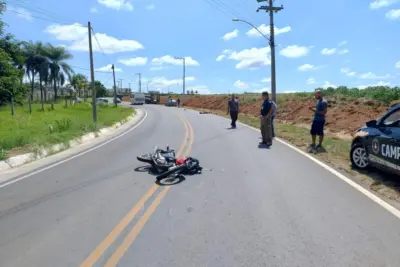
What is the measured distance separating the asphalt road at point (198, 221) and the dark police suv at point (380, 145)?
35.8 inches

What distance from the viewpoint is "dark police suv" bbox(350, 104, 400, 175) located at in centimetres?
714

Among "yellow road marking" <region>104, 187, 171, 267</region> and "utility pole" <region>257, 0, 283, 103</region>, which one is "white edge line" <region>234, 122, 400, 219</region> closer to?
"yellow road marking" <region>104, 187, 171, 267</region>

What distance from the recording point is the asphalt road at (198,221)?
412 cm

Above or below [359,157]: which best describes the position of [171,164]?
below

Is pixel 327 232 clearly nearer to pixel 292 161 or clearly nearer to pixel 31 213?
pixel 31 213

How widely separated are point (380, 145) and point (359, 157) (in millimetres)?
1093

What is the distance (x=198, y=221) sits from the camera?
5223 mm

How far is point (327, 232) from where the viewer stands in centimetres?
477

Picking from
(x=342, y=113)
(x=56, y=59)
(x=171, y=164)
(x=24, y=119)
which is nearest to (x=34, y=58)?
(x=56, y=59)

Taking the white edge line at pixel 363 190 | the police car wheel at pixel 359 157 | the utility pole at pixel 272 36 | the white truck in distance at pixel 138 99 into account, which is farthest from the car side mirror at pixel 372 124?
the white truck in distance at pixel 138 99

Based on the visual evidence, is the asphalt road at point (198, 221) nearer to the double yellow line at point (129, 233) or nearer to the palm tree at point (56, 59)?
the double yellow line at point (129, 233)

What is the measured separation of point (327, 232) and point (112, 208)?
3.13 m

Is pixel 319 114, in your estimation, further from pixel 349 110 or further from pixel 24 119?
pixel 24 119

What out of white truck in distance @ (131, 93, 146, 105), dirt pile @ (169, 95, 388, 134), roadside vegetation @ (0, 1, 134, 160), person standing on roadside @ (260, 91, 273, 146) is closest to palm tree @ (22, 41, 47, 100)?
roadside vegetation @ (0, 1, 134, 160)
